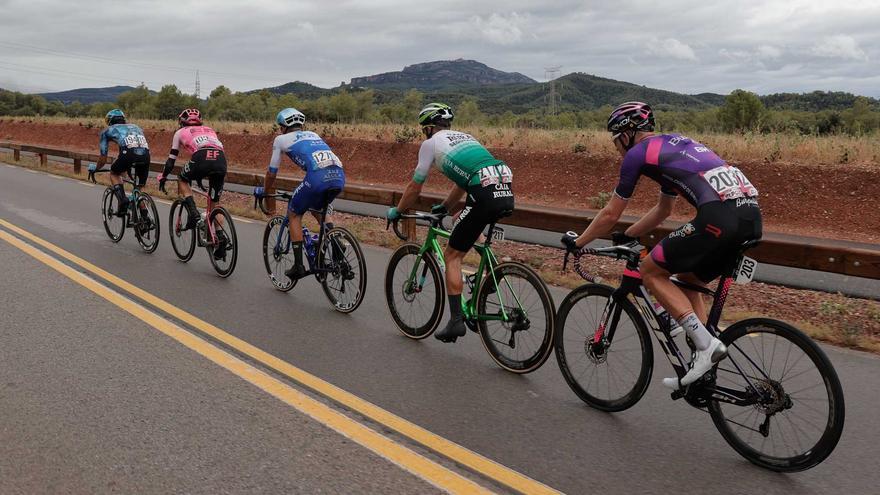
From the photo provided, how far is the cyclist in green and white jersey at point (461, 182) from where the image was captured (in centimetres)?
505

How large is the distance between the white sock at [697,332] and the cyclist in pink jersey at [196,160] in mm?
6735

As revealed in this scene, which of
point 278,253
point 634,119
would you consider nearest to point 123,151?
point 278,253

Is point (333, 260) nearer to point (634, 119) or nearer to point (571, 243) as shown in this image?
point (571, 243)

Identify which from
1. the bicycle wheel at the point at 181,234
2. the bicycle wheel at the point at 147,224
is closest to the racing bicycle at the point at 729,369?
the bicycle wheel at the point at 181,234

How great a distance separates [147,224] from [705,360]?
28.0ft

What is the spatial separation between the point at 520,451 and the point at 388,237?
806 centimetres

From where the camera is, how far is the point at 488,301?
5207mm

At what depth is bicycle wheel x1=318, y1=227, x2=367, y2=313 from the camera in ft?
21.9

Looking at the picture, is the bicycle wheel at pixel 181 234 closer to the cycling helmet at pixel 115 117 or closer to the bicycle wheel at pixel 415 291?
the cycling helmet at pixel 115 117

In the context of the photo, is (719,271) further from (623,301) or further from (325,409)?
(325,409)

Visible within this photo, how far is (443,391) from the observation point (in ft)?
15.2

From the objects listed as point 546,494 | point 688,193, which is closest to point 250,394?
point 546,494

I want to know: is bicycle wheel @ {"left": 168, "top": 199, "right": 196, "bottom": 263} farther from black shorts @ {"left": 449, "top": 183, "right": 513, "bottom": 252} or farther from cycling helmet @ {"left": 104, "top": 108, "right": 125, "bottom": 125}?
black shorts @ {"left": 449, "top": 183, "right": 513, "bottom": 252}

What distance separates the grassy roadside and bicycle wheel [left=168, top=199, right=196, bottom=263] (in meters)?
3.11
